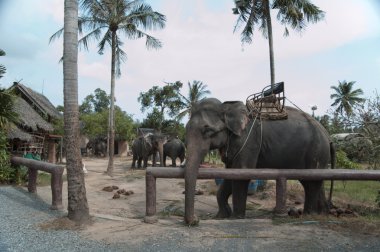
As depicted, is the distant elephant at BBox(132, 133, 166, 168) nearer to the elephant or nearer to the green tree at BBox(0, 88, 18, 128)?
the green tree at BBox(0, 88, 18, 128)

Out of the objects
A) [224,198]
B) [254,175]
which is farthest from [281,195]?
[224,198]

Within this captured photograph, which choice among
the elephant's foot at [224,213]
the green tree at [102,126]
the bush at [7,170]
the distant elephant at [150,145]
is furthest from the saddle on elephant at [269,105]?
the green tree at [102,126]

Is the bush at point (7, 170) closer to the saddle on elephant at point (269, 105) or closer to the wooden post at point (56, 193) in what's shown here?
the wooden post at point (56, 193)

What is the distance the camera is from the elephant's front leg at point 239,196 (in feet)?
24.5

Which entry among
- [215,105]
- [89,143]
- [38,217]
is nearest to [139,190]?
[38,217]

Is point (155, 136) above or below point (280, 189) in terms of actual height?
above

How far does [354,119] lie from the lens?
11.7 metres

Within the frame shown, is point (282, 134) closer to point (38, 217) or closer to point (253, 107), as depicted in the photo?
point (253, 107)

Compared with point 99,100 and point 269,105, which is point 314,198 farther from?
point 99,100

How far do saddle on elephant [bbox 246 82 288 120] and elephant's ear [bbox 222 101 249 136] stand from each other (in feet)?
1.97

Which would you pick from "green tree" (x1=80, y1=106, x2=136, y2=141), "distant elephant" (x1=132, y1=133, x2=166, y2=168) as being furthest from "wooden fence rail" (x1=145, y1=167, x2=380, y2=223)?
"green tree" (x1=80, y1=106, x2=136, y2=141)

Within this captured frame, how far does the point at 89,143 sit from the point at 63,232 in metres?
39.6

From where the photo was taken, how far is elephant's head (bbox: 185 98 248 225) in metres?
6.41

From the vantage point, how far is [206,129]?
22.8ft
